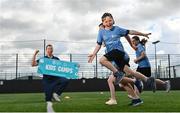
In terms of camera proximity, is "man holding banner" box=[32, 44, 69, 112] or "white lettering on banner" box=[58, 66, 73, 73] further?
"white lettering on banner" box=[58, 66, 73, 73]

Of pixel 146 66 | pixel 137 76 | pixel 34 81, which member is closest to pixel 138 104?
pixel 137 76

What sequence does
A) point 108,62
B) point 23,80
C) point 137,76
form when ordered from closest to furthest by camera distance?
point 108,62
point 137,76
point 23,80

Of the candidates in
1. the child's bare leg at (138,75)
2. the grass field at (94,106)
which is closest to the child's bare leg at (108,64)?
the child's bare leg at (138,75)

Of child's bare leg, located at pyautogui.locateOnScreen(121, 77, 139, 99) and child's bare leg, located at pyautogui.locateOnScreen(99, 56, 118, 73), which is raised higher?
child's bare leg, located at pyautogui.locateOnScreen(99, 56, 118, 73)

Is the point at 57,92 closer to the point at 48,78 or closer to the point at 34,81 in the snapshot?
the point at 48,78

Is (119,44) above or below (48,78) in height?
above

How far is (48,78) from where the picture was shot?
36.0 ft

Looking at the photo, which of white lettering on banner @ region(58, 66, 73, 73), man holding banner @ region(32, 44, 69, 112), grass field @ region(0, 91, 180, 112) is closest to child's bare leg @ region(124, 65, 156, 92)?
grass field @ region(0, 91, 180, 112)

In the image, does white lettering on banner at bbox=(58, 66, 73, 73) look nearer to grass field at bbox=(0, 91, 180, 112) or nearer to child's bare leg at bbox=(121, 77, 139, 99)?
grass field at bbox=(0, 91, 180, 112)

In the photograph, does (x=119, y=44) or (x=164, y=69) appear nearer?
(x=119, y=44)

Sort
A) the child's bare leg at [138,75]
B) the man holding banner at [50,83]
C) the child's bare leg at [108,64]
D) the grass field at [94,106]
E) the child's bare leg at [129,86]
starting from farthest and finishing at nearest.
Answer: the man holding banner at [50,83] < the child's bare leg at [129,86] < the child's bare leg at [138,75] < the child's bare leg at [108,64] < the grass field at [94,106]

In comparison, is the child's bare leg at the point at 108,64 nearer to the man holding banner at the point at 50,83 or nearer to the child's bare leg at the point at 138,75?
the child's bare leg at the point at 138,75

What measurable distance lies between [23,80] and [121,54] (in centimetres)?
2144

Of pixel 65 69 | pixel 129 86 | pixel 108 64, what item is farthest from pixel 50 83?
pixel 65 69
